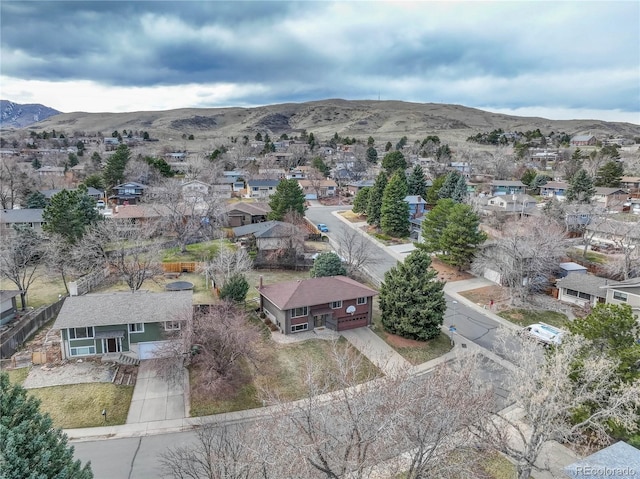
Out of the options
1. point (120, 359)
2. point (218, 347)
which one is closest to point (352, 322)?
point (218, 347)

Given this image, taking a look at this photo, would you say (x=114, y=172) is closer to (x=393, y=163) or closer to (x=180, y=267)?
(x=180, y=267)

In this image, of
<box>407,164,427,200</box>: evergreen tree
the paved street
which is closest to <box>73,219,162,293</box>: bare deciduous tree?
the paved street

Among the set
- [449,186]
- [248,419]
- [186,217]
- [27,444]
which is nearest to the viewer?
[27,444]

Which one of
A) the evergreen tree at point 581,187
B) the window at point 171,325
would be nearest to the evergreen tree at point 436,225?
the window at point 171,325

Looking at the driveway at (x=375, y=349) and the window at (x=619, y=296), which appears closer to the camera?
the driveway at (x=375, y=349)

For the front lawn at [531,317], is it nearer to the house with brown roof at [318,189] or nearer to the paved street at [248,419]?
the paved street at [248,419]

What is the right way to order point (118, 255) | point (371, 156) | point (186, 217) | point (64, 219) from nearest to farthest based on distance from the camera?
point (118, 255) → point (64, 219) → point (186, 217) → point (371, 156)
